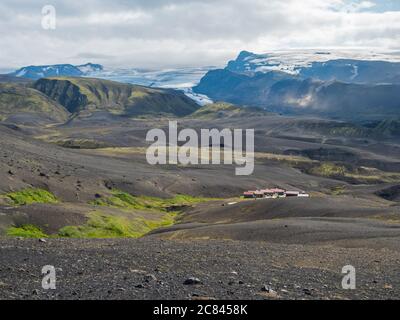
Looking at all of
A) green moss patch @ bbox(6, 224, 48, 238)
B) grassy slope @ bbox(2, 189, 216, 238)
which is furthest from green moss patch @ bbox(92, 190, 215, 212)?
green moss patch @ bbox(6, 224, 48, 238)

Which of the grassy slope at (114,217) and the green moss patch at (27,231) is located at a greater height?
the green moss patch at (27,231)

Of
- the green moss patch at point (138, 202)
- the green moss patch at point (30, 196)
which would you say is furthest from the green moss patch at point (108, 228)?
the green moss patch at point (138, 202)

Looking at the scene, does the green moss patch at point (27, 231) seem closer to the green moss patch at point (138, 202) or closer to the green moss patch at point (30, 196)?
the green moss patch at point (30, 196)

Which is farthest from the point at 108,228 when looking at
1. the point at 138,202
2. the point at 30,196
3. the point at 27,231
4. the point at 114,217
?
the point at 138,202

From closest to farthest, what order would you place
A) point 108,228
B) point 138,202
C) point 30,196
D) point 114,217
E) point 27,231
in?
1. point 27,231
2. point 108,228
3. point 114,217
4. point 30,196
5. point 138,202

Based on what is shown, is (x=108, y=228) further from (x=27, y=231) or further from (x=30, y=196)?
(x=30, y=196)

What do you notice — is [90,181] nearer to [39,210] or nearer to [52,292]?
[39,210]

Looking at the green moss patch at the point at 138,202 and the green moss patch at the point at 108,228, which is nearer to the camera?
the green moss patch at the point at 108,228
